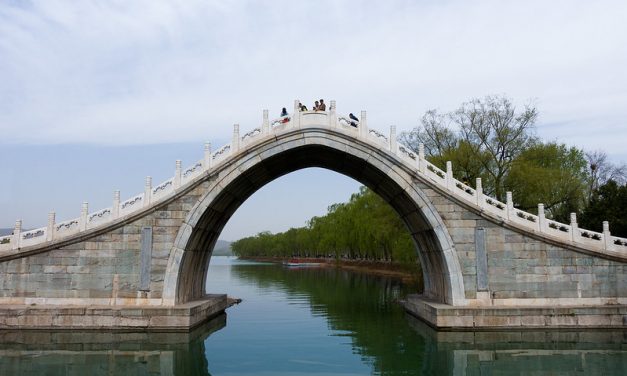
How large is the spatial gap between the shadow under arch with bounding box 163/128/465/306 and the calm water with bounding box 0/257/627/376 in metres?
1.85

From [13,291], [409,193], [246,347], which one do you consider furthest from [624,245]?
[13,291]

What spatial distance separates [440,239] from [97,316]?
37.7 feet

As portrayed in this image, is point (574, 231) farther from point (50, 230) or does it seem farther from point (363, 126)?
point (50, 230)

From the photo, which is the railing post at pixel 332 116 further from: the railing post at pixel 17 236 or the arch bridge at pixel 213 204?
the railing post at pixel 17 236

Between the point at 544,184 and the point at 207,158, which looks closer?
the point at 207,158

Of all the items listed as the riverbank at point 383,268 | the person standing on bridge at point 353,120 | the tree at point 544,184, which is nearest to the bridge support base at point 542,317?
the person standing on bridge at point 353,120

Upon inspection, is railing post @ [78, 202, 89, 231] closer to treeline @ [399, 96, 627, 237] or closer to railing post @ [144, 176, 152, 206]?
railing post @ [144, 176, 152, 206]

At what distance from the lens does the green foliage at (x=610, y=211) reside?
776 inches

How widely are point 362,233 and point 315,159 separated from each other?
111 ft

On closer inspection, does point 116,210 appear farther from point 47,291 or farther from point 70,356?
point 70,356

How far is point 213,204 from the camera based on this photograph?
18.0 metres

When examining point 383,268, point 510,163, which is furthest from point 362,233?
point 510,163

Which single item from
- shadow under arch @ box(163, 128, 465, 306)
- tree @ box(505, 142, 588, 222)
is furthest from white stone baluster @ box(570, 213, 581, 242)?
tree @ box(505, 142, 588, 222)

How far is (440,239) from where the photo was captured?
17.1 meters
